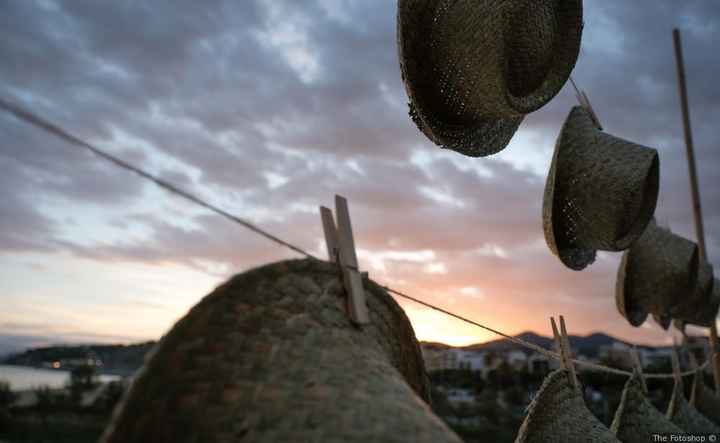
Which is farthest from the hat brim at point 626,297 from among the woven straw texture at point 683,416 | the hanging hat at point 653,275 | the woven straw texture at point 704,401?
the woven straw texture at point 704,401

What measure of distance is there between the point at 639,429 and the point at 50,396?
2692 millimetres

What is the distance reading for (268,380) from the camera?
2.75 feet

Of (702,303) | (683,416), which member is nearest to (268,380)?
(683,416)

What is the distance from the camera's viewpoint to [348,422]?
80 centimetres

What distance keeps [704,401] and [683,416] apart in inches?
63.9

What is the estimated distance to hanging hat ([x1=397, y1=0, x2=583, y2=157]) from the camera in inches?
71.3

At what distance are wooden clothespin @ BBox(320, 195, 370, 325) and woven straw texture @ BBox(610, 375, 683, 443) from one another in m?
2.30

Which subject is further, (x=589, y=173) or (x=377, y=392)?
(x=589, y=173)

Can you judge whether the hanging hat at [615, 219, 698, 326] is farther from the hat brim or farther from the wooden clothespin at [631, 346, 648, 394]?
the wooden clothespin at [631, 346, 648, 394]

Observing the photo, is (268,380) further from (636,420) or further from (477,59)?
(636,420)

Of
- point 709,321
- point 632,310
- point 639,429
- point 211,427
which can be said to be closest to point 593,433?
point 639,429

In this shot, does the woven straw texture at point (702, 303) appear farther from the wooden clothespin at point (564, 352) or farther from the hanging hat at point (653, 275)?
the wooden clothespin at point (564, 352)

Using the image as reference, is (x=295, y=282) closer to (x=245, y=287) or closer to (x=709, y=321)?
(x=245, y=287)

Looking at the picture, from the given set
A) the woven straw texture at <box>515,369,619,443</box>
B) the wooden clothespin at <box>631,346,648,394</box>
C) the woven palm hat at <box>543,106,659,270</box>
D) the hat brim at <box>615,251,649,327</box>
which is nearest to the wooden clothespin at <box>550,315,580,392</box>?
the woven straw texture at <box>515,369,619,443</box>
